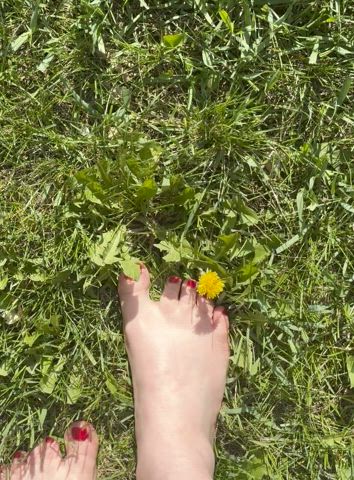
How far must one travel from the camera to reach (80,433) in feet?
5.71

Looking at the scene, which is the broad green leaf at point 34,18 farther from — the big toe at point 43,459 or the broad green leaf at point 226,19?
the big toe at point 43,459

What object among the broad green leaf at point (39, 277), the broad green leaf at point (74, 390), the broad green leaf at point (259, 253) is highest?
the broad green leaf at point (39, 277)

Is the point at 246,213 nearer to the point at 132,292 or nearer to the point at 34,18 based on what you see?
the point at 132,292

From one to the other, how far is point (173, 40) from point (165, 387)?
113 centimetres

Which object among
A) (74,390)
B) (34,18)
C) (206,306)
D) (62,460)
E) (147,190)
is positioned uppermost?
(34,18)

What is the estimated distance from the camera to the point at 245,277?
A: 169cm

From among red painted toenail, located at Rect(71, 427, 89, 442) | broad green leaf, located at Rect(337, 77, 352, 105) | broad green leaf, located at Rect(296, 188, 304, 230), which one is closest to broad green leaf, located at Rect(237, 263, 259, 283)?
broad green leaf, located at Rect(296, 188, 304, 230)

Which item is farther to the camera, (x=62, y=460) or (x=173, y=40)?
(x=62, y=460)

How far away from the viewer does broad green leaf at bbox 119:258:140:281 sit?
5.41ft

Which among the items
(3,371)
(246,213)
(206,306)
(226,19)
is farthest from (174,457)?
(226,19)

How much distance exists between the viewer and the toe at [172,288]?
1740 millimetres

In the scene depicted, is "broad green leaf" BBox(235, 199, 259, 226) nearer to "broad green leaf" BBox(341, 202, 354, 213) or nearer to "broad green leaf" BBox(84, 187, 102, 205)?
"broad green leaf" BBox(341, 202, 354, 213)

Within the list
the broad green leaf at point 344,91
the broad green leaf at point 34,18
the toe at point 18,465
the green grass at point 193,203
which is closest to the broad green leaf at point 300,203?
the green grass at point 193,203

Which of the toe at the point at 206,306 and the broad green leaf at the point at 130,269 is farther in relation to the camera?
the toe at the point at 206,306
